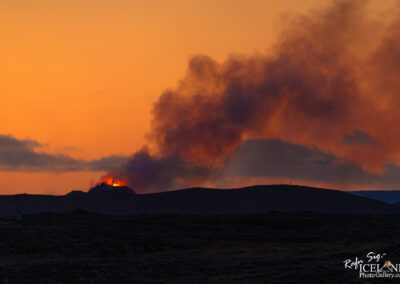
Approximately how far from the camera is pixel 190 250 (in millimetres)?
60250

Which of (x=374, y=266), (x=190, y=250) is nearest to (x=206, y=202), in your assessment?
(x=190, y=250)

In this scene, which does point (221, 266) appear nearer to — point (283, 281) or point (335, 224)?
point (283, 281)

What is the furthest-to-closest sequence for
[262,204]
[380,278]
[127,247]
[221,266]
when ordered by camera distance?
[262,204] → [127,247] → [221,266] → [380,278]

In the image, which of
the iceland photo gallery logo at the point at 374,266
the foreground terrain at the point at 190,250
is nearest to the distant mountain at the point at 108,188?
the foreground terrain at the point at 190,250

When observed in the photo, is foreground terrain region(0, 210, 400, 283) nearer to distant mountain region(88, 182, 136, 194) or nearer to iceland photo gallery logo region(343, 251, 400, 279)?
iceland photo gallery logo region(343, 251, 400, 279)

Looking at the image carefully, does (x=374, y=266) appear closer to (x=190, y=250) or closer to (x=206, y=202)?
(x=190, y=250)

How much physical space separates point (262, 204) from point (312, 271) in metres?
136

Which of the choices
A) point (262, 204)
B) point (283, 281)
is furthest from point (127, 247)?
point (262, 204)

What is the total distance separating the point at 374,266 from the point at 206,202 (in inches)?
5534

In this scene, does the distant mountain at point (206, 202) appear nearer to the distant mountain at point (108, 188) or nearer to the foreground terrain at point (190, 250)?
the distant mountain at point (108, 188)

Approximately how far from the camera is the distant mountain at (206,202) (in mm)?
163875

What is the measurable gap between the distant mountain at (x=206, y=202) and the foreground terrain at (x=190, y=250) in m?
68.1

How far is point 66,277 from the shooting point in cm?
3778

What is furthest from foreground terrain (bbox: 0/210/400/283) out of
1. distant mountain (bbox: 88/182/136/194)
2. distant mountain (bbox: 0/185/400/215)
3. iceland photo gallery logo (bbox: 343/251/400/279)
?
distant mountain (bbox: 88/182/136/194)
